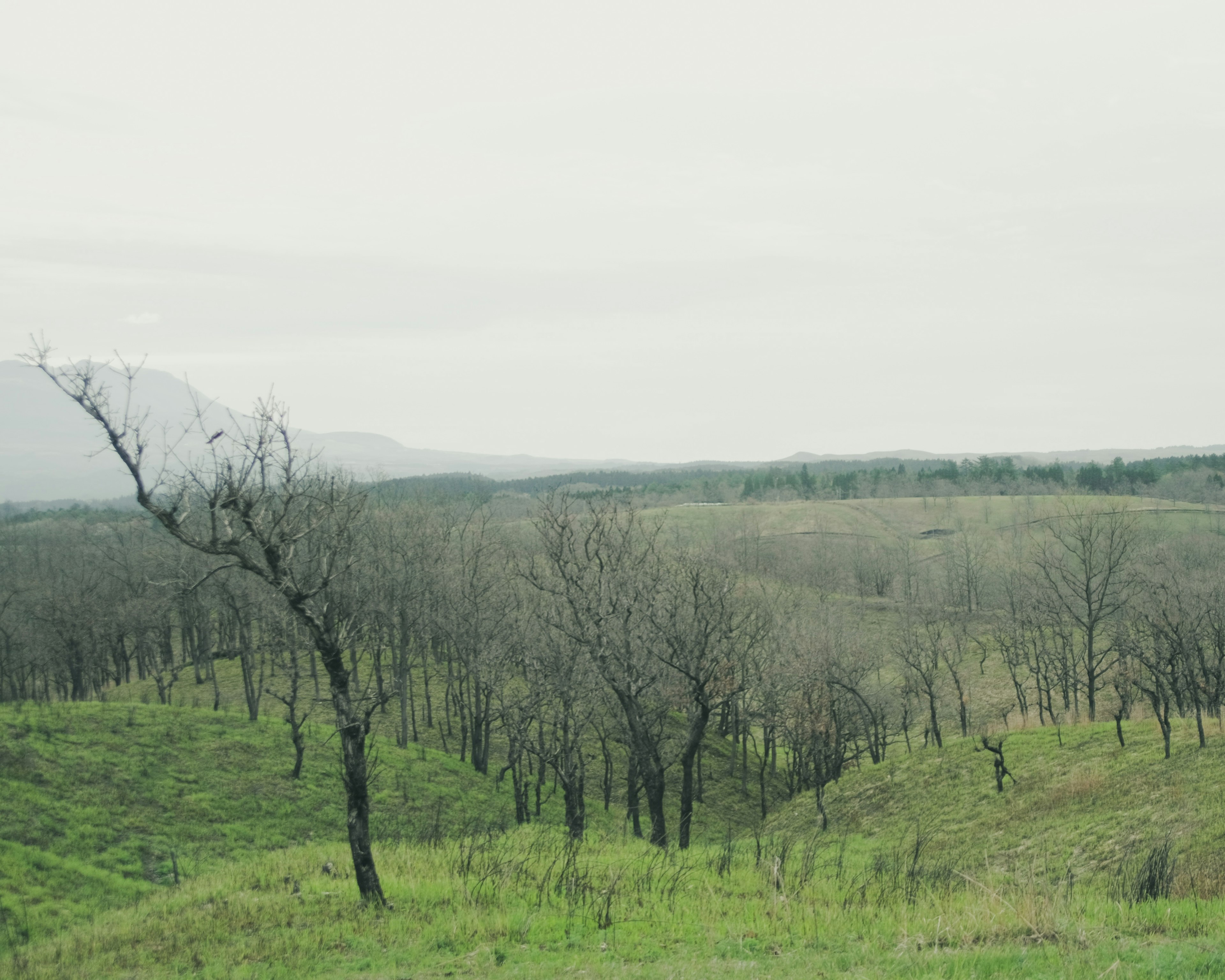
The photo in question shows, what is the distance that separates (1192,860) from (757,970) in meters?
11.8

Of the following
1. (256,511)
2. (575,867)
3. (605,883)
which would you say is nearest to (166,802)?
(256,511)

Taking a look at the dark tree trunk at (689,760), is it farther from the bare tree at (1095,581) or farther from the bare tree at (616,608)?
the bare tree at (1095,581)

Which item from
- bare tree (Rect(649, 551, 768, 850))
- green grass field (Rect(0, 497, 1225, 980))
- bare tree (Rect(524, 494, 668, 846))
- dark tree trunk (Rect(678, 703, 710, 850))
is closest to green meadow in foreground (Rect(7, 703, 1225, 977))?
green grass field (Rect(0, 497, 1225, 980))

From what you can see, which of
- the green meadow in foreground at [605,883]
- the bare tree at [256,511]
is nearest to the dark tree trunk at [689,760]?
the green meadow in foreground at [605,883]

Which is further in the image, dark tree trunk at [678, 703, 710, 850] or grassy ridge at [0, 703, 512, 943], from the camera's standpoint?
grassy ridge at [0, 703, 512, 943]

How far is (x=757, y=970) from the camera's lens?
797cm

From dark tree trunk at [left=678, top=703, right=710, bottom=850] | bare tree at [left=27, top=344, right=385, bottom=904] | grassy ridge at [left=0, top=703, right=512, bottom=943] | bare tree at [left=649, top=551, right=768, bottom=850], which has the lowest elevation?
grassy ridge at [left=0, top=703, right=512, bottom=943]

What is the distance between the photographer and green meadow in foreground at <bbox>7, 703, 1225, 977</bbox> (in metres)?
8.42

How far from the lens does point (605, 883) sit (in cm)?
1198

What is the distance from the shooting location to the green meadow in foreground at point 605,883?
27.6ft

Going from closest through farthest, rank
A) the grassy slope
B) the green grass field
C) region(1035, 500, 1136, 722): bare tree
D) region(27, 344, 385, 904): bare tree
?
the green grass field, region(27, 344, 385, 904): bare tree, the grassy slope, region(1035, 500, 1136, 722): bare tree

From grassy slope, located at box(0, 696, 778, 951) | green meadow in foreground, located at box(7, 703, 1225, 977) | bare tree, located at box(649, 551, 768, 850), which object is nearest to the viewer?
green meadow in foreground, located at box(7, 703, 1225, 977)

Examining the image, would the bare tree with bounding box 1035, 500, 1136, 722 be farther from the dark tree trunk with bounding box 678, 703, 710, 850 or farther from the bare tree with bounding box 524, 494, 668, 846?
the dark tree trunk with bounding box 678, 703, 710, 850

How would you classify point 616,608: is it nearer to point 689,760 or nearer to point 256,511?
point 689,760
